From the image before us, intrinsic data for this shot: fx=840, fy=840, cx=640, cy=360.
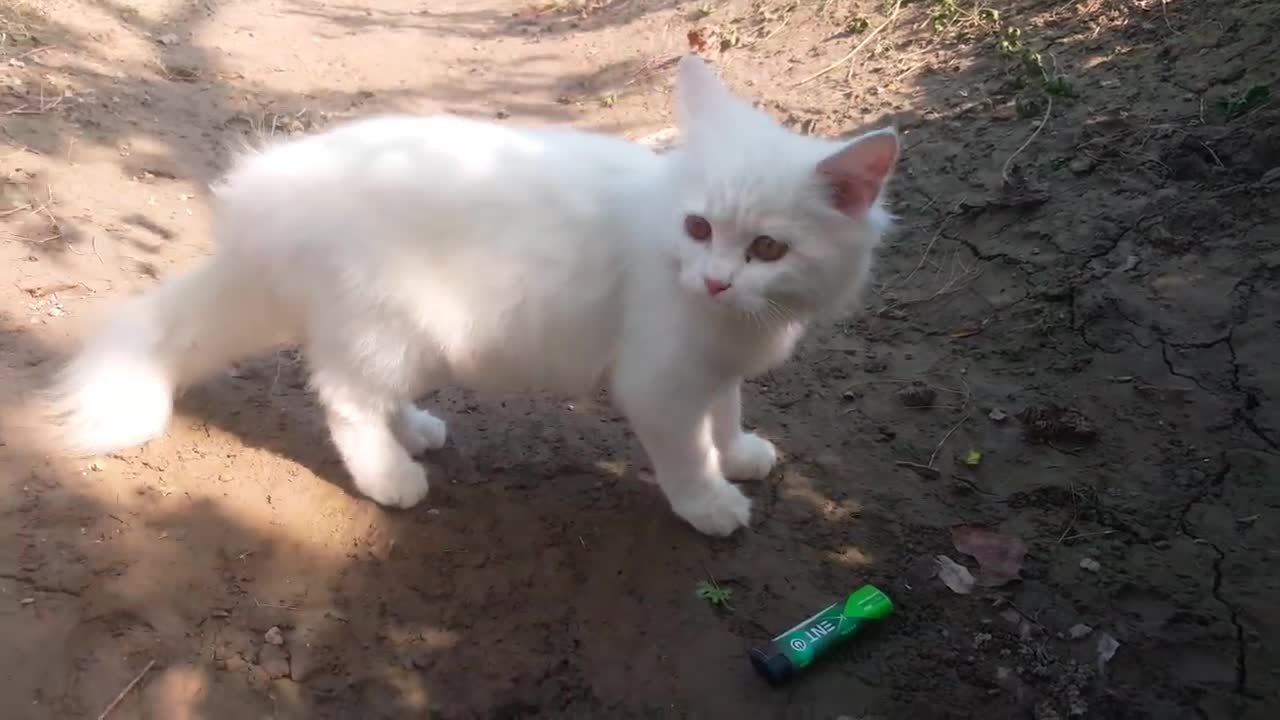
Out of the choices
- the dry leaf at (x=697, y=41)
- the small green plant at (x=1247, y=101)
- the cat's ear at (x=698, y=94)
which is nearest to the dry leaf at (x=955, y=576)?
the cat's ear at (x=698, y=94)

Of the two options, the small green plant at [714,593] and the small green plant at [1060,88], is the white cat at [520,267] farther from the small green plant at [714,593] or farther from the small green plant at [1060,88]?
the small green plant at [1060,88]

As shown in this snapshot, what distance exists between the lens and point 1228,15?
4.11 metres

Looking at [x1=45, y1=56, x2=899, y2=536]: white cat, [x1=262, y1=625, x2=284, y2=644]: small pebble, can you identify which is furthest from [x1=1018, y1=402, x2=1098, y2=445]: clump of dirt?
[x1=262, y1=625, x2=284, y2=644]: small pebble

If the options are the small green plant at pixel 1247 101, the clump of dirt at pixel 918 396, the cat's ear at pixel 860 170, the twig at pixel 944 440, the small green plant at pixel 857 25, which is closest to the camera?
the cat's ear at pixel 860 170

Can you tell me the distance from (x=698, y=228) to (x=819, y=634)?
1151 millimetres

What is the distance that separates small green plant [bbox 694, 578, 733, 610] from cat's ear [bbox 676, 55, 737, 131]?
1328 millimetres

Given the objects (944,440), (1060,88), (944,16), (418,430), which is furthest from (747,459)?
(944,16)

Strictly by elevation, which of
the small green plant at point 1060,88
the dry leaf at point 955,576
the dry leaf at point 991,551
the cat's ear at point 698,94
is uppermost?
the cat's ear at point 698,94

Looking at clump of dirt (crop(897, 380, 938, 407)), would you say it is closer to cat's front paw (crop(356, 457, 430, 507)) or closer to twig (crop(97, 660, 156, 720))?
cat's front paw (crop(356, 457, 430, 507))

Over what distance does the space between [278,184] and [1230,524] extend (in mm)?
2880

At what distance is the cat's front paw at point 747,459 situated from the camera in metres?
2.90

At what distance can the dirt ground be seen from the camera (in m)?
2.21

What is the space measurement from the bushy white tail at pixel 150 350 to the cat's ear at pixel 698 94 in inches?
51.8

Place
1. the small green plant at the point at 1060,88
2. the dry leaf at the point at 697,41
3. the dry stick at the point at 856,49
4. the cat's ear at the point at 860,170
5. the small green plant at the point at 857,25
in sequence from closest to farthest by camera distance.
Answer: the cat's ear at the point at 860,170 < the small green plant at the point at 1060,88 < the dry stick at the point at 856,49 < the small green plant at the point at 857,25 < the dry leaf at the point at 697,41
